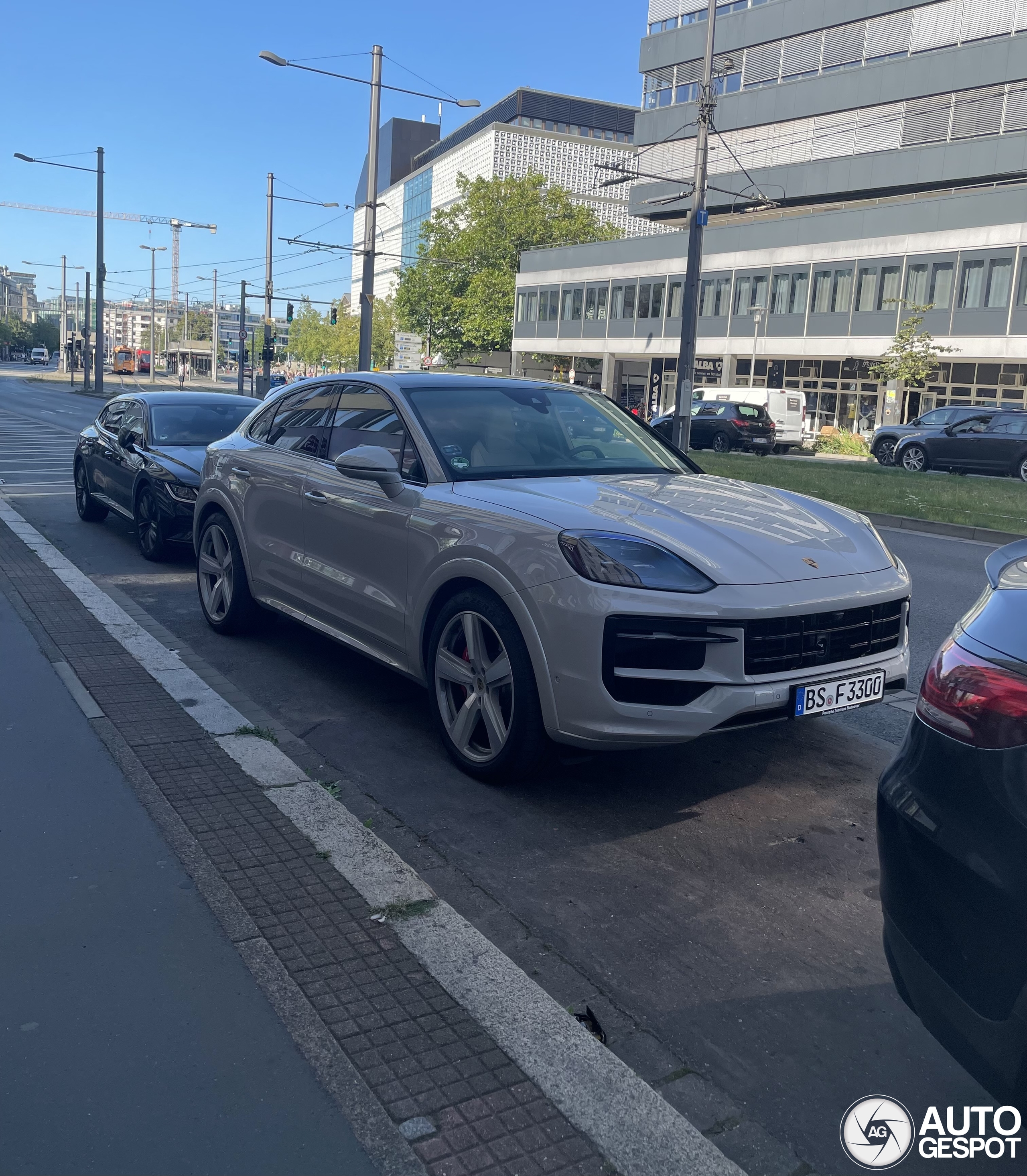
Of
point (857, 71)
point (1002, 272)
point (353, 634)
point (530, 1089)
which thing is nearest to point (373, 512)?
point (353, 634)

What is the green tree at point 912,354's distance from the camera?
131 ft

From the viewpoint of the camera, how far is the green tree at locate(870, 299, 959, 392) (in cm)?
4000

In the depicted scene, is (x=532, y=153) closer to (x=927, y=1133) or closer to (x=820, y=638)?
(x=820, y=638)

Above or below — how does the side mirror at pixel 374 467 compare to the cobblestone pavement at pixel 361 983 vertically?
above

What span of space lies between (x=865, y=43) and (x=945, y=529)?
38.4 metres

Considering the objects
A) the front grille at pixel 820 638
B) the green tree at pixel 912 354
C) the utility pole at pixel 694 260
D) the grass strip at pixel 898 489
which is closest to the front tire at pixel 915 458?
the grass strip at pixel 898 489

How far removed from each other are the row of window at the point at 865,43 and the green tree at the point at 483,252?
14320 millimetres

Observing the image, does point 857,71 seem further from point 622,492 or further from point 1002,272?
point 622,492

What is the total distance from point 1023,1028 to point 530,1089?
1.13 m

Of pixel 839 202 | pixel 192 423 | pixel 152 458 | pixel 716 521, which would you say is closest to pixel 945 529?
pixel 192 423

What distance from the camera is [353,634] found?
5.47 meters

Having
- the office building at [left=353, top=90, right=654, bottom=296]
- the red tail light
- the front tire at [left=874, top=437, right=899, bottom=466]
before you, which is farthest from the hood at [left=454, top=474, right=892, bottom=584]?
the office building at [left=353, top=90, right=654, bottom=296]

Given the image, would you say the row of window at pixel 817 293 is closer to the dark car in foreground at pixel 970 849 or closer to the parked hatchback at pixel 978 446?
the parked hatchback at pixel 978 446

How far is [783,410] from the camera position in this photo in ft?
123
